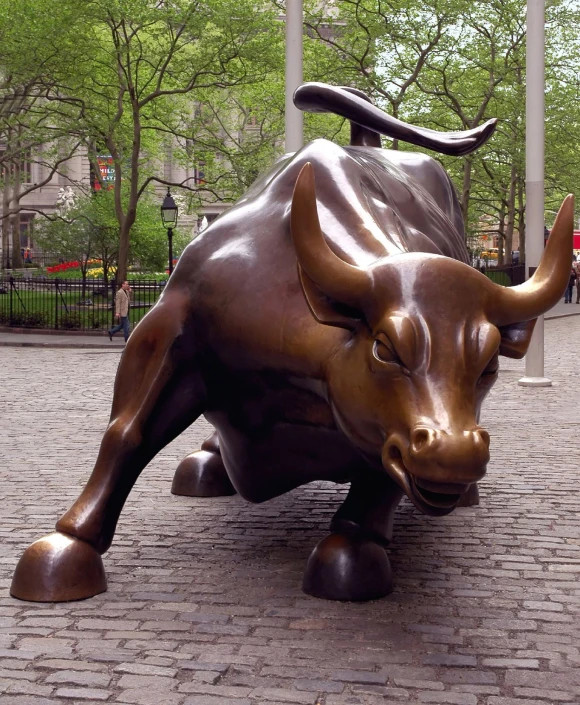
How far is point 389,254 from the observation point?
4.18m

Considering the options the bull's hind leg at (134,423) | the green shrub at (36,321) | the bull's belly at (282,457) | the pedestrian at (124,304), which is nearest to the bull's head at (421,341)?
the bull's belly at (282,457)

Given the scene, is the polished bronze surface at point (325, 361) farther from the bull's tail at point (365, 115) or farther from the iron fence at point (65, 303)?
the iron fence at point (65, 303)

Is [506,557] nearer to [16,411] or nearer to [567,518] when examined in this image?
[567,518]

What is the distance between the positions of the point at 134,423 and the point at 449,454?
5.97ft

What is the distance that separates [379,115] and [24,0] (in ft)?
72.0

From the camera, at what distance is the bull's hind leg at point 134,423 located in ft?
15.1

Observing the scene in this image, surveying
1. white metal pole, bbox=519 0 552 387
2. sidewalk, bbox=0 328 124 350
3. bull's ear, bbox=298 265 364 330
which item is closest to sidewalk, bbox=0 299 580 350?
sidewalk, bbox=0 328 124 350

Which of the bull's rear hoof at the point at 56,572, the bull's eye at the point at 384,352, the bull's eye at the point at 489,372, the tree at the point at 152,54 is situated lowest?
the bull's rear hoof at the point at 56,572

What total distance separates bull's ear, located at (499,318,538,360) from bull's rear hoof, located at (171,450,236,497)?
3266mm

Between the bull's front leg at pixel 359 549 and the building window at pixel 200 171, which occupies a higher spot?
the building window at pixel 200 171

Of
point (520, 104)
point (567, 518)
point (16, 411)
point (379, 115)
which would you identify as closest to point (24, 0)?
point (520, 104)

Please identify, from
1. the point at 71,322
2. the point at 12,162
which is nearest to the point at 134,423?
the point at 71,322

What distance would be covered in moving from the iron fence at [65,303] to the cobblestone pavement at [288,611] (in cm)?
2004

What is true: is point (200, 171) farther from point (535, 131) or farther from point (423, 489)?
point (423, 489)
